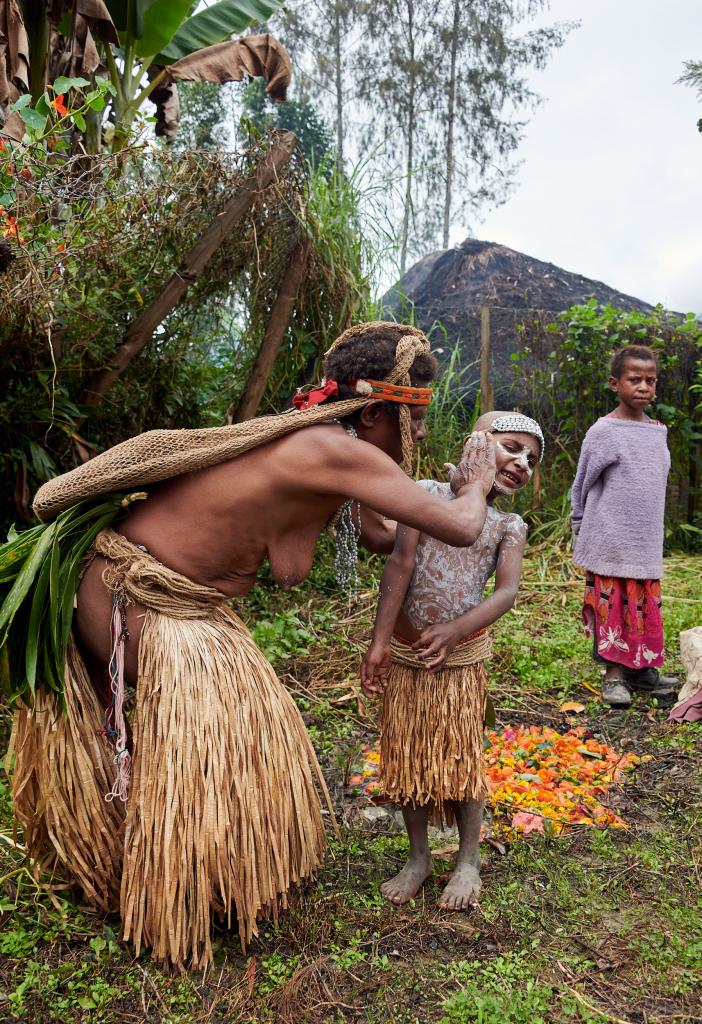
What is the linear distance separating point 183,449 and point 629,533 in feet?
8.99

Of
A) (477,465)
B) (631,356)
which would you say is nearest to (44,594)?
(477,465)

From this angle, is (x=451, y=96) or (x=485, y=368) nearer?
(x=485, y=368)

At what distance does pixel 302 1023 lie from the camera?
1885mm

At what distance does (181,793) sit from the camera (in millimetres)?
2031

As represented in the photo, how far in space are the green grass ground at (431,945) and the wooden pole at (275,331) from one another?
2.80 meters

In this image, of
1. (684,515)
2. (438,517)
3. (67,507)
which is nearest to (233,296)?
(67,507)

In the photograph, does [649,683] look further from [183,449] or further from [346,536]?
[183,449]

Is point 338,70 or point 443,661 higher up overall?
point 338,70

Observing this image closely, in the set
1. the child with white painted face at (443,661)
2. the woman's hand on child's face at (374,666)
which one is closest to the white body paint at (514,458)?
the child with white painted face at (443,661)

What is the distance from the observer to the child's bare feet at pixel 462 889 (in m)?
2.31

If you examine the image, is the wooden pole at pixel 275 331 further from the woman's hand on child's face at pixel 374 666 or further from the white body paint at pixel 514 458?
the woman's hand on child's face at pixel 374 666

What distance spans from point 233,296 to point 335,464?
3.35 meters

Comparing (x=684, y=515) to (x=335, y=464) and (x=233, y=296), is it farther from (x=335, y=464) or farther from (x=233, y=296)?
(x=335, y=464)

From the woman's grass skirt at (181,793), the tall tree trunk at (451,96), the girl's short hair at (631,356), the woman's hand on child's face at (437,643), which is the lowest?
the woman's grass skirt at (181,793)
